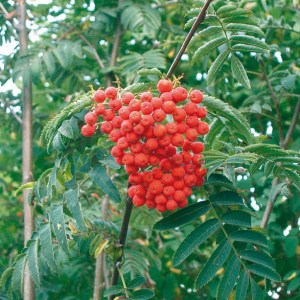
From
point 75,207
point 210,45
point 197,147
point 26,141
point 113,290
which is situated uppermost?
point 210,45

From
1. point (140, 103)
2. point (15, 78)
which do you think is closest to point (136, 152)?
point (140, 103)

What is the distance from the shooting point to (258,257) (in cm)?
185

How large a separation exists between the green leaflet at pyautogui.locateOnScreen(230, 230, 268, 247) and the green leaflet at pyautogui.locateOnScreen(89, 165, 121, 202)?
0.33 metres

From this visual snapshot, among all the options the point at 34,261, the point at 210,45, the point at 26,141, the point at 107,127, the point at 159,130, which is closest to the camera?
the point at 159,130

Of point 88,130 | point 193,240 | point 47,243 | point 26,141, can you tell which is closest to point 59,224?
point 47,243

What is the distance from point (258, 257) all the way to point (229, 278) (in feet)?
0.31

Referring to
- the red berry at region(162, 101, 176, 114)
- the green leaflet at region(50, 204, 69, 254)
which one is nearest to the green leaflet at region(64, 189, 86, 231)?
the green leaflet at region(50, 204, 69, 254)

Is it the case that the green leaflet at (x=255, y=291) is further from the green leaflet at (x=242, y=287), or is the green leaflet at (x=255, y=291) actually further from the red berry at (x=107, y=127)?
the red berry at (x=107, y=127)

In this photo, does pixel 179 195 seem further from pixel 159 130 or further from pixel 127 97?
pixel 127 97

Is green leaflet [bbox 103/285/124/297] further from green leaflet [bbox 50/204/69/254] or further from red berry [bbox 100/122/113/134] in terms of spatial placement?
red berry [bbox 100/122/113/134]

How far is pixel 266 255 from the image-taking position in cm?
185

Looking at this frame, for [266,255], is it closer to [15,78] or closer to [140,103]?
[140,103]

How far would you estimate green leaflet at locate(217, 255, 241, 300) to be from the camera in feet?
5.99

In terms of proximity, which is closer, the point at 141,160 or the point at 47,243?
the point at 141,160
